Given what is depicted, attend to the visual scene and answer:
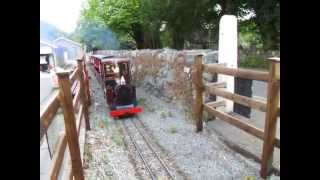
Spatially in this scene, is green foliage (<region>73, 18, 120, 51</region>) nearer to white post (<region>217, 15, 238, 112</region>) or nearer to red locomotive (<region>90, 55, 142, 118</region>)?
red locomotive (<region>90, 55, 142, 118</region>)

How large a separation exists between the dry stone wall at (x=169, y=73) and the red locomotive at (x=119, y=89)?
3.13 ft

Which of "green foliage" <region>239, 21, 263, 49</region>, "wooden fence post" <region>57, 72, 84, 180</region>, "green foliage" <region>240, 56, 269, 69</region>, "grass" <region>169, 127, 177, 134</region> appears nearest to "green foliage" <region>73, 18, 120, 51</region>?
"green foliage" <region>239, 21, 263, 49</region>

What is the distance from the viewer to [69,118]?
2264mm

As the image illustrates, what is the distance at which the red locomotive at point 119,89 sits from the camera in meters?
5.98

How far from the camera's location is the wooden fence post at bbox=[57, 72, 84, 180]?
86.4 inches

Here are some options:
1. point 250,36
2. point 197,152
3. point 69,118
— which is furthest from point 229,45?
point 250,36

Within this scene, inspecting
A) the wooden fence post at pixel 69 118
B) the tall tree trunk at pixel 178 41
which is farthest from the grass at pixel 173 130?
the tall tree trunk at pixel 178 41

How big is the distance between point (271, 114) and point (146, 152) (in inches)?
70.8

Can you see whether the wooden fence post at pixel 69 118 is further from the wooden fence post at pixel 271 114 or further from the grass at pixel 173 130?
the grass at pixel 173 130

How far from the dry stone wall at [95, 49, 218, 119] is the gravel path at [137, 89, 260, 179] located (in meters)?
→ 0.58
